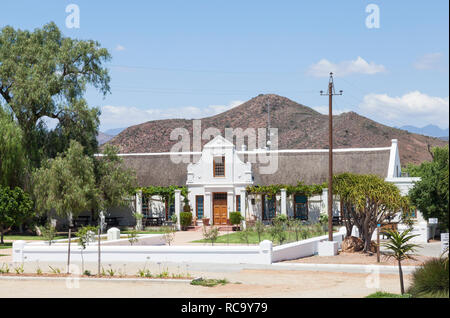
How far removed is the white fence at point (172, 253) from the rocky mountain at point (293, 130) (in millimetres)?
80782

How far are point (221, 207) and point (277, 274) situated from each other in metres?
23.4

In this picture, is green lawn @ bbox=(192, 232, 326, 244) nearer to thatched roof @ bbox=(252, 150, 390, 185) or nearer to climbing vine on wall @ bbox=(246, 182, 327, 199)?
climbing vine on wall @ bbox=(246, 182, 327, 199)

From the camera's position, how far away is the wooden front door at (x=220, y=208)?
4384 cm

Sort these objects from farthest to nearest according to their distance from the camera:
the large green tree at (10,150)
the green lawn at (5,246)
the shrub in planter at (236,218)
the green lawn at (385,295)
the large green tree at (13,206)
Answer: the shrub in planter at (236,218), the large green tree at (10,150), the large green tree at (13,206), the green lawn at (5,246), the green lawn at (385,295)

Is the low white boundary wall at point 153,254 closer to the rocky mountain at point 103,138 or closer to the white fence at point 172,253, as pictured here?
the white fence at point 172,253

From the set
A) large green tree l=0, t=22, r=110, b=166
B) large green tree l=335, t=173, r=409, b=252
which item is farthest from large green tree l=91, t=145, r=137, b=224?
large green tree l=335, t=173, r=409, b=252

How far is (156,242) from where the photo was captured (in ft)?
102

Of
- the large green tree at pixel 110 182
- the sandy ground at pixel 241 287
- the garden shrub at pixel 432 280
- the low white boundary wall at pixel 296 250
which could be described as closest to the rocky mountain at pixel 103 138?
the large green tree at pixel 110 182

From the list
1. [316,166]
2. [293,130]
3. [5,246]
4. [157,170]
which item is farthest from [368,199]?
[293,130]

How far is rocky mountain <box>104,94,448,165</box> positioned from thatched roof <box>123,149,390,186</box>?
58274 millimetres

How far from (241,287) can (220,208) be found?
2639 cm

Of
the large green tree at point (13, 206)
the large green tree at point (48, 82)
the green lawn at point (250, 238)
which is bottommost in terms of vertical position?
the green lawn at point (250, 238)

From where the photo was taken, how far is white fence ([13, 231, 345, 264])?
23547 millimetres
